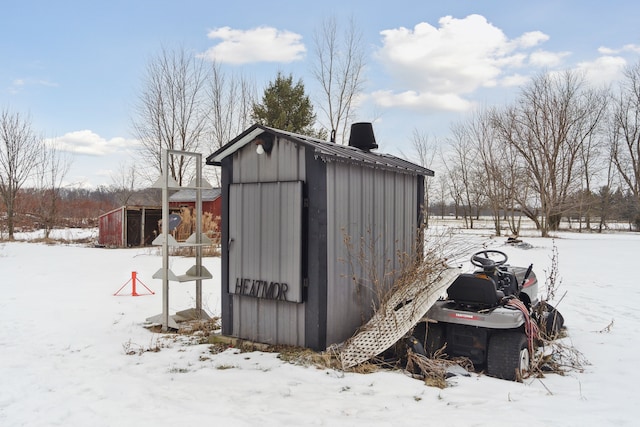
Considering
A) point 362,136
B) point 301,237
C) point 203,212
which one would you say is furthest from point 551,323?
point 203,212

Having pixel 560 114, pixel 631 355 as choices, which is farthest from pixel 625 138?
pixel 631 355

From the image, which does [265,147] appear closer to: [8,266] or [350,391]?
[350,391]

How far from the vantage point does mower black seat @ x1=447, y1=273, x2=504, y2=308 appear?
417cm

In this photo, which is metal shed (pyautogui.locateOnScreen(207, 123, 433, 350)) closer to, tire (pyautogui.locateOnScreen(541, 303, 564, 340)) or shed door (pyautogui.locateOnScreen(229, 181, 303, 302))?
shed door (pyautogui.locateOnScreen(229, 181, 303, 302))

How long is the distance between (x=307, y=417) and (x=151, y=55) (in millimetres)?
23053

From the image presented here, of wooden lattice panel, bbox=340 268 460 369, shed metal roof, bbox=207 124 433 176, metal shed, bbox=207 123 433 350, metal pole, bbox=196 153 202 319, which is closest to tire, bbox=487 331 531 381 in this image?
wooden lattice panel, bbox=340 268 460 369

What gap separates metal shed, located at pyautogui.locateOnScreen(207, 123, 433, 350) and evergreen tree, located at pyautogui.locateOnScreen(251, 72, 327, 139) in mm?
17368

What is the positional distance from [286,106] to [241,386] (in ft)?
66.4

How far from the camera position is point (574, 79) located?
2319 centimetres

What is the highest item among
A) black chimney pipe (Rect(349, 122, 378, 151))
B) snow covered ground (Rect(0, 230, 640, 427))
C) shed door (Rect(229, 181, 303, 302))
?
black chimney pipe (Rect(349, 122, 378, 151))

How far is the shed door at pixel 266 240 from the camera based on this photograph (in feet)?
14.5

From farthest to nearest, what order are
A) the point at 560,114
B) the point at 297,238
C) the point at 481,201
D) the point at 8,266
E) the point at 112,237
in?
1. the point at 481,201
2. the point at 560,114
3. the point at 112,237
4. the point at 8,266
5. the point at 297,238

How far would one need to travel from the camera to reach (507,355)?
389cm

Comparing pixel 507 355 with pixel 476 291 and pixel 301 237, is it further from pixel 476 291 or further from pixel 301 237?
pixel 301 237
